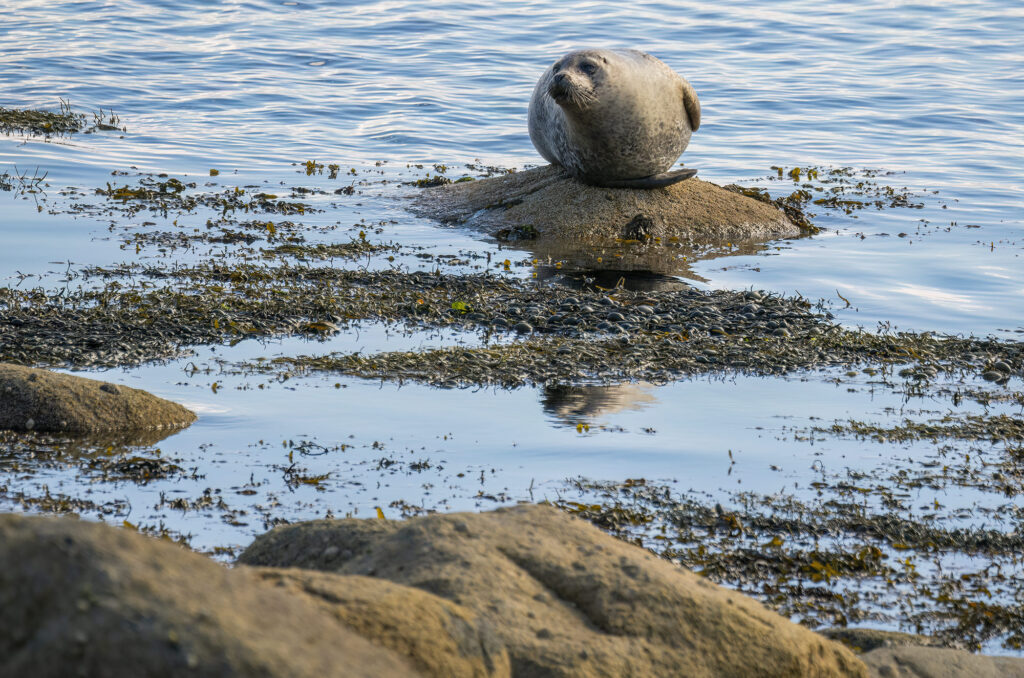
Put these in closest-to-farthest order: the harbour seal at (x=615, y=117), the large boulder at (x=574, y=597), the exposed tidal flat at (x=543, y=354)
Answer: the large boulder at (x=574, y=597), the exposed tidal flat at (x=543, y=354), the harbour seal at (x=615, y=117)

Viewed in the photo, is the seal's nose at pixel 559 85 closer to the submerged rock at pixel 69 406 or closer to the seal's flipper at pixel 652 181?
the seal's flipper at pixel 652 181

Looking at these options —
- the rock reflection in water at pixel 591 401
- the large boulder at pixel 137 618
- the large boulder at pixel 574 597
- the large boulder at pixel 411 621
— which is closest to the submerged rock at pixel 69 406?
the rock reflection in water at pixel 591 401

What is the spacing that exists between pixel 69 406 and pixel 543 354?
3.23 m

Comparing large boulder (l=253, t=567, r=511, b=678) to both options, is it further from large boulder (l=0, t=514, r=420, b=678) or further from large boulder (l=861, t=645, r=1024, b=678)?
large boulder (l=861, t=645, r=1024, b=678)

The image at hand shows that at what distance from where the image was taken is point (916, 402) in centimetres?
737

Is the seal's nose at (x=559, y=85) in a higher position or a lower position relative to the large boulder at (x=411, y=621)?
higher

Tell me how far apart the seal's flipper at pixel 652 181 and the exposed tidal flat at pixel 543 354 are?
0.72 metres

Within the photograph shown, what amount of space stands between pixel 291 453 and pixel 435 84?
20.1 meters

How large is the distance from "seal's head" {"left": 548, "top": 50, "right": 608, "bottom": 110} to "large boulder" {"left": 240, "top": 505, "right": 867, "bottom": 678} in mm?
7485

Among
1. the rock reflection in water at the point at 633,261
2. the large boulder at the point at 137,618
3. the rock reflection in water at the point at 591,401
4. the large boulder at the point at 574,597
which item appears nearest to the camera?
the large boulder at the point at 137,618

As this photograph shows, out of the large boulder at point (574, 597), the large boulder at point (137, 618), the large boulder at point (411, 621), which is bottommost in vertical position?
the large boulder at point (574, 597)

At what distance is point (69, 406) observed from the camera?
6.24 metres

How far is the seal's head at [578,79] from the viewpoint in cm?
1079

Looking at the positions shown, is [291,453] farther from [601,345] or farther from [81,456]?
[601,345]
